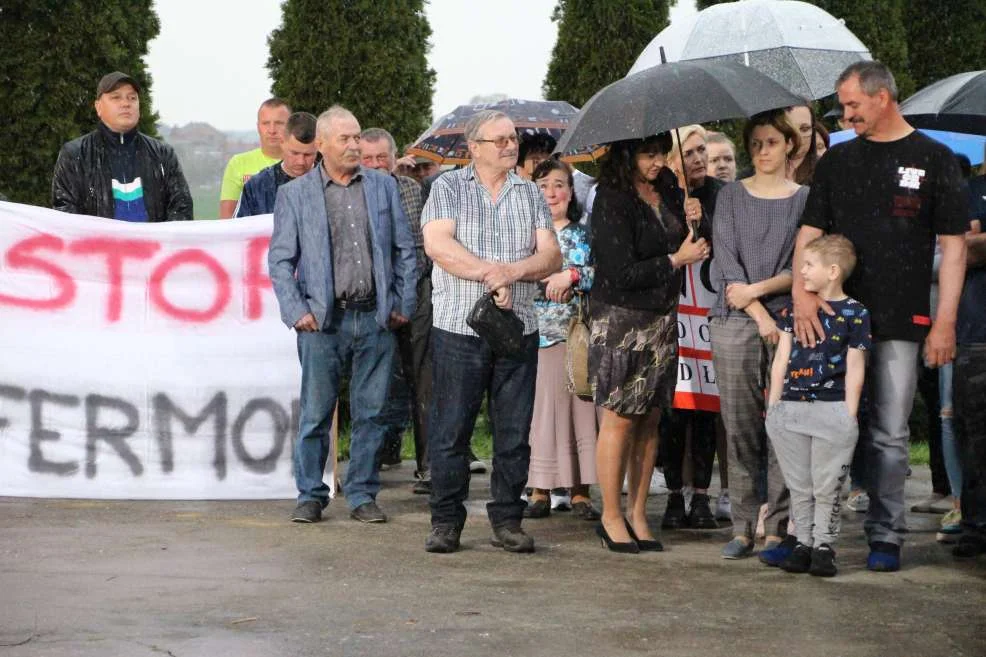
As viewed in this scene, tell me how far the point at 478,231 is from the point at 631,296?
0.79 meters

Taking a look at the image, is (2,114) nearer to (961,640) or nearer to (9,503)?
(9,503)

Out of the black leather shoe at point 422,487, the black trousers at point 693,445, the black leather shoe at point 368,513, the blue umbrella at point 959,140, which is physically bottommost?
the black leather shoe at point 422,487

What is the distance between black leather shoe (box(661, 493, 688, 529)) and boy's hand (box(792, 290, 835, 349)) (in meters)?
1.74

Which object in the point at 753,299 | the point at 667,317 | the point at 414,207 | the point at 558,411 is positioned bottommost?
the point at 558,411

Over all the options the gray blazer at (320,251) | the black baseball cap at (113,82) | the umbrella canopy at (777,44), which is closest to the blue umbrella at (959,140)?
the umbrella canopy at (777,44)

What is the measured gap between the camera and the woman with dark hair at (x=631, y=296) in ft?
25.6

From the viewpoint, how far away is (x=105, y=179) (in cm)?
962

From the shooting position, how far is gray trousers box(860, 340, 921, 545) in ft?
24.8

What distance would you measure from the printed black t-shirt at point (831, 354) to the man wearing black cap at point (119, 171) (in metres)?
4.14

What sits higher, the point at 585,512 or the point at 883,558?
the point at 883,558

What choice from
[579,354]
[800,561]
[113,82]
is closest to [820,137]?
[579,354]

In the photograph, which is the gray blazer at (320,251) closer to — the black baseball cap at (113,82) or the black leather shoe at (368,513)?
the black leather shoe at (368,513)

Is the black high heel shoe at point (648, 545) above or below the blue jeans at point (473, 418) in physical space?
below

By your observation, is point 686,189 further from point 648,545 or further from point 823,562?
point 823,562
